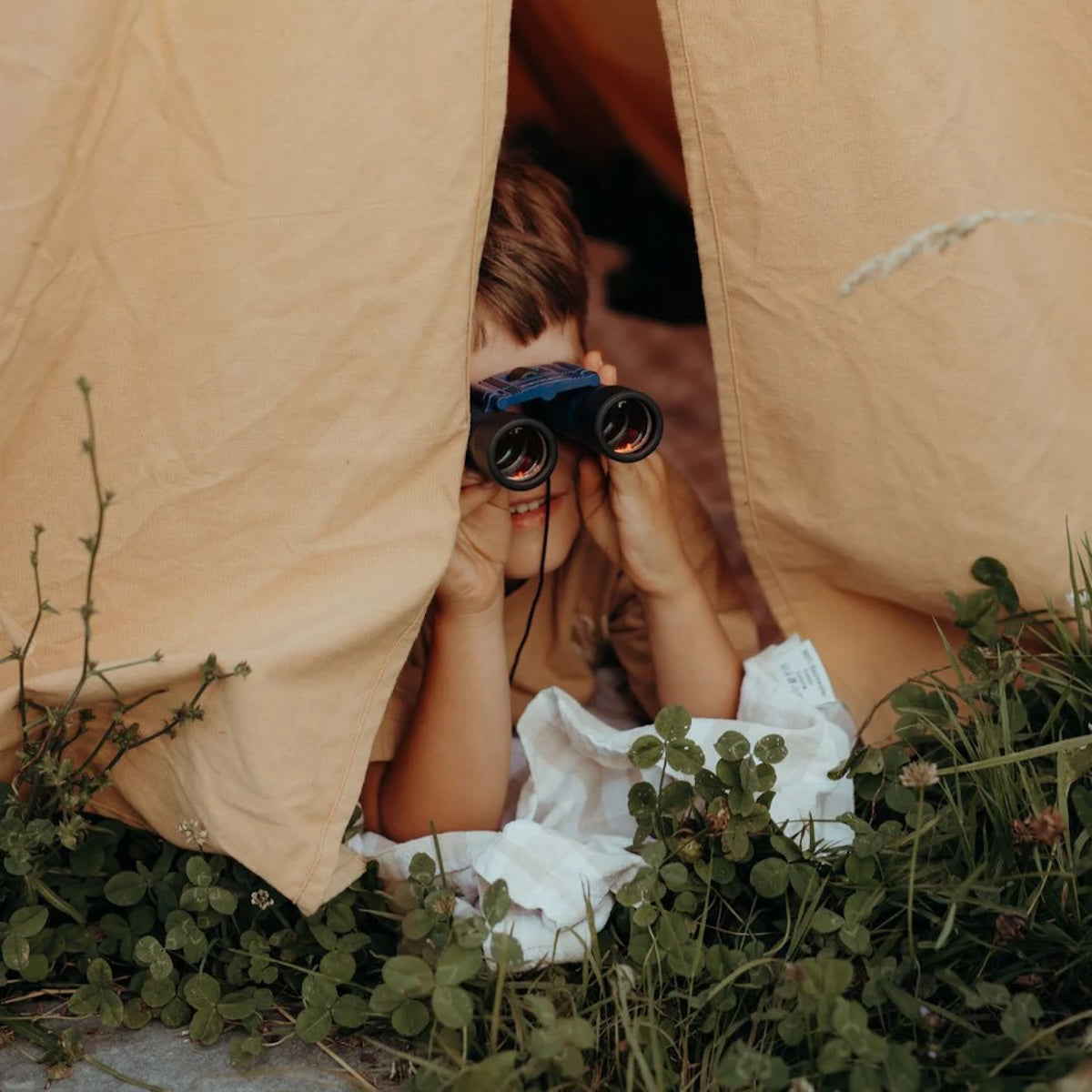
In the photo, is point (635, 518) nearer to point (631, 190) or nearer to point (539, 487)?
point (539, 487)

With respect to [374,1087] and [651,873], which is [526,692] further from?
[374,1087]

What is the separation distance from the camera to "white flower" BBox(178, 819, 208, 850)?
1.06 m

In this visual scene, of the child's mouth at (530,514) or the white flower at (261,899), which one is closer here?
the white flower at (261,899)

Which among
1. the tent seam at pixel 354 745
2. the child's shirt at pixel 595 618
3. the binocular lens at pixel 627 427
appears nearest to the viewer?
the tent seam at pixel 354 745

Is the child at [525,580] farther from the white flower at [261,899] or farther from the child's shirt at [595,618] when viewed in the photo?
the white flower at [261,899]

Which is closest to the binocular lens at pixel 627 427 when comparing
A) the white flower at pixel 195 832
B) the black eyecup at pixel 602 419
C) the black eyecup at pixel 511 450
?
the black eyecup at pixel 602 419

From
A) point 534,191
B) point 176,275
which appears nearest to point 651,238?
point 534,191

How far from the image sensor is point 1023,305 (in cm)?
116

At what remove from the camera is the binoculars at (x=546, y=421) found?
115 centimetres

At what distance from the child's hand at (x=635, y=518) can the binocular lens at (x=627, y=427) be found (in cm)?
9

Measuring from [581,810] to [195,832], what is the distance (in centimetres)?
43

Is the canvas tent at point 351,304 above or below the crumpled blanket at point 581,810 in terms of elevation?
above

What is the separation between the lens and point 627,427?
1.28 metres

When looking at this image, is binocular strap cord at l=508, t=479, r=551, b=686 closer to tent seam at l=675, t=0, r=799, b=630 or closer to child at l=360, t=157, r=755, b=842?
child at l=360, t=157, r=755, b=842
